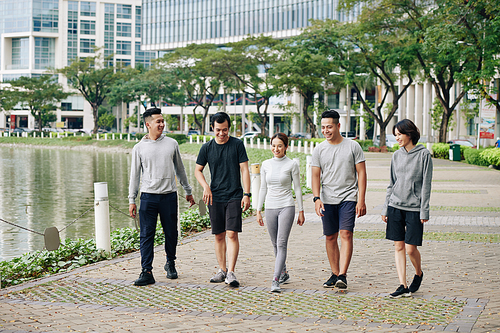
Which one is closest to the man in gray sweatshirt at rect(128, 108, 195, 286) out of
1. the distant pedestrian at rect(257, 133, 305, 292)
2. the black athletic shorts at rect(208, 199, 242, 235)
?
the black athletic shorts at rect(208, 199, 242, 235)

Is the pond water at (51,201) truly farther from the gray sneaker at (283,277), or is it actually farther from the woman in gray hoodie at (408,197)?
the woman in gray hoodie at (408,197)

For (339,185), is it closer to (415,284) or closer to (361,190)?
(361,190)

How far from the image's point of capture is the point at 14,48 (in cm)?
11081

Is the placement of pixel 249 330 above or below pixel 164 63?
below

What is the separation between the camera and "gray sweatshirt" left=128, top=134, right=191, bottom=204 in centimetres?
710

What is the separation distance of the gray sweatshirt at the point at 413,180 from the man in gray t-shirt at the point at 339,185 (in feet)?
1.22

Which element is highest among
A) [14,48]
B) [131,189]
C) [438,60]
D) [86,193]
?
[14,48]

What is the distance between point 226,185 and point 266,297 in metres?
1.34

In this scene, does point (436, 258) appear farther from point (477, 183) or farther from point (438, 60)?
point (438, 60)

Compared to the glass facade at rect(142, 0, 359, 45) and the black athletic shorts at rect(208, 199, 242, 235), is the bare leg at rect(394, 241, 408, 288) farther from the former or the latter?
the glass facade at rect(142, 0, 359, 45)

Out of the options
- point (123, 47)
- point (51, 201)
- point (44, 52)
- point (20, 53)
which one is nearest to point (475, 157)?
point (51, 201)

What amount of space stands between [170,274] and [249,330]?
221 cm

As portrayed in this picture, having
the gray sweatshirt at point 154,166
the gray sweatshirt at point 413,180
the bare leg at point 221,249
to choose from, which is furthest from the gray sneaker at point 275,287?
the gray sweatshirt at point 154,166

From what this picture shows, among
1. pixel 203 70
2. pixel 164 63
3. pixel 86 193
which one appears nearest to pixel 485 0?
pixel 86 193
